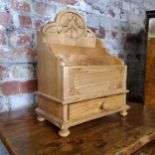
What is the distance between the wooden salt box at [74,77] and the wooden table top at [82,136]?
4cm

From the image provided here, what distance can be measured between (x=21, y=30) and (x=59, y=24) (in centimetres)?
22

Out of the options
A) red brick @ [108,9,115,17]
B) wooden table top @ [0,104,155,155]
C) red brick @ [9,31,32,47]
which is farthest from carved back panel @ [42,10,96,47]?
red brick @ [108,9,115,17]

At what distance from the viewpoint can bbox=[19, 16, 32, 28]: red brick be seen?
0.91 m

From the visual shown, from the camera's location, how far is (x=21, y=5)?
904 mm

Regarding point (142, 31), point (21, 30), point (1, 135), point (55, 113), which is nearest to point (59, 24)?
point (21, 30)

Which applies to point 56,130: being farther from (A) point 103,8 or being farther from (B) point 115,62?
(A) point 103,8

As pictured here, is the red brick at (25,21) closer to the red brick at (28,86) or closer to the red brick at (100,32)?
the red brick at (28,86)

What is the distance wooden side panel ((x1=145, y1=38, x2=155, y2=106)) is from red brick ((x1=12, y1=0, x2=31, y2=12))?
0.72m

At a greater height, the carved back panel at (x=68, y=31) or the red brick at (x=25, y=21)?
the red brick at (x=25, y=21)

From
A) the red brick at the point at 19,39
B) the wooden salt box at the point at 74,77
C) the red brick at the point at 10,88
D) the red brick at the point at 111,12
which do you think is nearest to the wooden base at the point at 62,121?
the wooden salt box at the point at 74,77

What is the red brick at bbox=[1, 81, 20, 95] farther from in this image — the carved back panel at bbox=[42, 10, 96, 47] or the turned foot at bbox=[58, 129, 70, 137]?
the turned foot at bbox=[58, 129, 70, 137]

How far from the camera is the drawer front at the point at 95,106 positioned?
65 cm

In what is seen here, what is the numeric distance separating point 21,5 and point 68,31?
0.28 m

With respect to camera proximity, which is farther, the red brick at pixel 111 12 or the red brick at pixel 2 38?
the red brick at pixel 111 12
